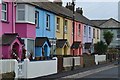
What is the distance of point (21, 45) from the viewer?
26.1 m

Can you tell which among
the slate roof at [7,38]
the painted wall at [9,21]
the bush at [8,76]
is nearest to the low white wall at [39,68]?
the bush at [8,76]

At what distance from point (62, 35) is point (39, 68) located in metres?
18.9

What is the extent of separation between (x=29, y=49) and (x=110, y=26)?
191 feet

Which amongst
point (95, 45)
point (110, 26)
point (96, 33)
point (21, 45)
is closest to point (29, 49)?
point (21, 45)

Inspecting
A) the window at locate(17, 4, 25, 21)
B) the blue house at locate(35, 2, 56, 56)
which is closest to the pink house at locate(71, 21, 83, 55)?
the blue house at locate(35, 2, 56, 56)

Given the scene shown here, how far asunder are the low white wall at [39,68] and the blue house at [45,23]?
691cm

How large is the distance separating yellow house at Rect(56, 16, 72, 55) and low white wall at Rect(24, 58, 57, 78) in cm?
1292

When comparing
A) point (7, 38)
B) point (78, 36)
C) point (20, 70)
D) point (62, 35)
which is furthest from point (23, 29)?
point (78, 36)

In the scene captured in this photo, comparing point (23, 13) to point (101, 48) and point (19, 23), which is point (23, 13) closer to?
point (19, 23)

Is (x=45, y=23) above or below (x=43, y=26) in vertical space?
above

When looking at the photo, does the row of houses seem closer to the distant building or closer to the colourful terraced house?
the colourful terraced house

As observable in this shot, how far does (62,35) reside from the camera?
135 feet

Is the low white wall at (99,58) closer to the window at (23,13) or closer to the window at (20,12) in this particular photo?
the window at (23,13)

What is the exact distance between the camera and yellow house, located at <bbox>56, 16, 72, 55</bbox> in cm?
3902
